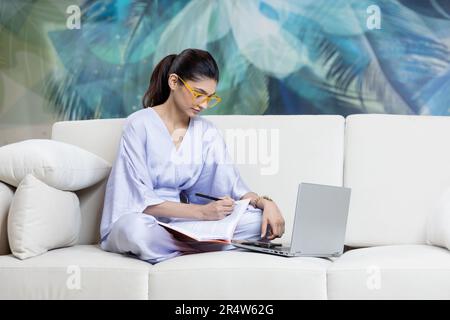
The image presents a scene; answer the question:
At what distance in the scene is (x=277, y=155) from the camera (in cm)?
244

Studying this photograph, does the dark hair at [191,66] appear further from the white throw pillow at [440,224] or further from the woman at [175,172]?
the white throw pillow at [440,224]

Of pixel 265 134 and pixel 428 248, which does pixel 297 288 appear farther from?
pixel 265 134

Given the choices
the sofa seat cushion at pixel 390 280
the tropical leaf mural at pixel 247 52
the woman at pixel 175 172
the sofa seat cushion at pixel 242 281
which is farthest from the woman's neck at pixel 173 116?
the tropical leaf mural at pixel 247 52

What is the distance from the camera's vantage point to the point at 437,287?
1.87m

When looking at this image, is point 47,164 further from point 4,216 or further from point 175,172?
point 175,172

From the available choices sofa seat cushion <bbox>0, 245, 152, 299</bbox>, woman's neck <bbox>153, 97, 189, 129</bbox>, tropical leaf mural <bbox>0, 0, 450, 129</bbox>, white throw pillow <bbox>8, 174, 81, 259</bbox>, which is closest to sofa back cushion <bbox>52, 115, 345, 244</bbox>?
woman's neck <bbox>153, 97, 189, 129</bbox>

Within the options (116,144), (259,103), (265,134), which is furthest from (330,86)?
(116,144)

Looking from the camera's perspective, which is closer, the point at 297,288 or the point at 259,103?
the point at 297,288

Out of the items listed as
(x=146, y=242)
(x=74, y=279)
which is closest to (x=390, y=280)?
(x=146, y=242)

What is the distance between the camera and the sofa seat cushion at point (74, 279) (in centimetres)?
192

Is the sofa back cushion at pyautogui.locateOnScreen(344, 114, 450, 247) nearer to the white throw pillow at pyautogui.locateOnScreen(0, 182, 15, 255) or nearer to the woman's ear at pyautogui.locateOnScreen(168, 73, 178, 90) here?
the woman's ear at pyautogui.locateOnScreen(168, 73, 178, 90)

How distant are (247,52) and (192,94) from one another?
1142 mm
